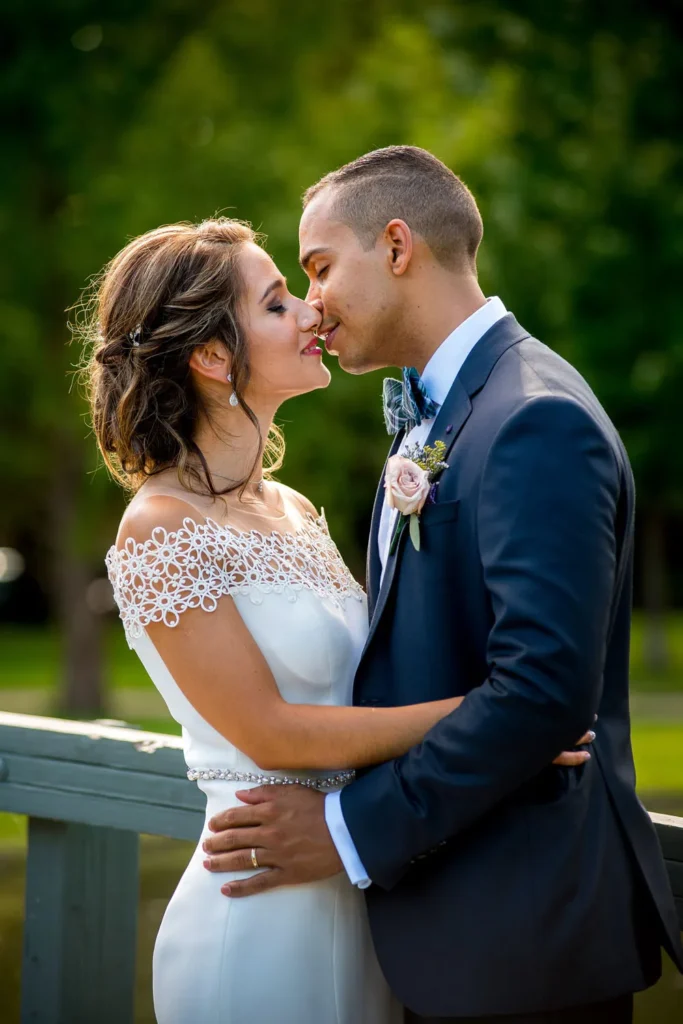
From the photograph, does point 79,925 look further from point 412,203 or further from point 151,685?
point 151,685

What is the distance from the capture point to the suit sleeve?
2.26 metres

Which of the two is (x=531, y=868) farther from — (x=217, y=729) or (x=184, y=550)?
(x=184, y=550)

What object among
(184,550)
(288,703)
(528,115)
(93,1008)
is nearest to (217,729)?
(288,703)

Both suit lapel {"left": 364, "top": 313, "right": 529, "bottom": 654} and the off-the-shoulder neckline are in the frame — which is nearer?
suit lapel {"left": 364, "top": 313, "right": 529, "bottom": 654}

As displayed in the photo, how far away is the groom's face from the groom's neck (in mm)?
65

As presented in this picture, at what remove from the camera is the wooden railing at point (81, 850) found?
327 centimetres

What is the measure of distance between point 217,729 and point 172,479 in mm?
653

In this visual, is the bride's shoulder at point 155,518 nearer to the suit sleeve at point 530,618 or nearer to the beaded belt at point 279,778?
the beaded belt at point 279,778

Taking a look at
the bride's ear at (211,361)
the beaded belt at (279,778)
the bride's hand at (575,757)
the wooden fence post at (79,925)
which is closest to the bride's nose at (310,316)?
the bride's ear at (211,361)

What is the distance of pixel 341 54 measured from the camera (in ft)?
47.2

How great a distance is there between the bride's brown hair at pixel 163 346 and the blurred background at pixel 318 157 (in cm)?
875

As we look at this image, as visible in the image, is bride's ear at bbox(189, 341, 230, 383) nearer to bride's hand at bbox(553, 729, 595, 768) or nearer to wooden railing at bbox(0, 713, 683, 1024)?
wooden railing at bbox(0, 713, 683, 1024)

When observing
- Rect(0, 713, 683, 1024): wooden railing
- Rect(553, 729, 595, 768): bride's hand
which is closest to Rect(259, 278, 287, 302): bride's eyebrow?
Rect(0, 713, 683, 1024): wooden railing

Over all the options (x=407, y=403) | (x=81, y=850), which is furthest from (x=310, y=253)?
(x=81, y=850)
